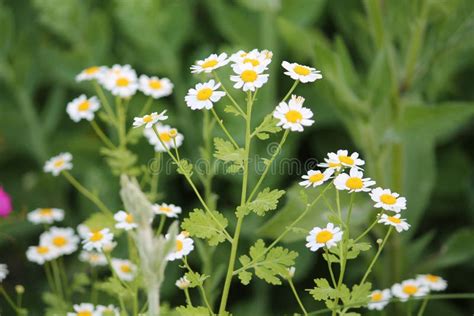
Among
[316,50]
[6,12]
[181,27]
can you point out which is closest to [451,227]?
[316,50]

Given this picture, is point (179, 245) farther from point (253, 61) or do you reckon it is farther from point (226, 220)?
point (253, 61)

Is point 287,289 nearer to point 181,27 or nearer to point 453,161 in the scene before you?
point 453,161

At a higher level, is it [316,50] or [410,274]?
[316,50]

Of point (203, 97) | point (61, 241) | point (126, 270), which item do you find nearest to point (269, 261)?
point (203, 97)

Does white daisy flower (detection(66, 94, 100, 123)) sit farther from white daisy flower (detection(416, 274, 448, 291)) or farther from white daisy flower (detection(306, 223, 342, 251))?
white daisy flower (detection(416, 274, 448, 291))

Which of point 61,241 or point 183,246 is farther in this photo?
point 61,241

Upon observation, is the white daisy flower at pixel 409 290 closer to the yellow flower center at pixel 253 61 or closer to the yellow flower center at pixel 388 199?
the yellow flower center at pixel 388 199

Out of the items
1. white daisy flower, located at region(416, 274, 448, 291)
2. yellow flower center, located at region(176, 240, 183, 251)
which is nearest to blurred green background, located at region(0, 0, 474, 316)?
white daisy flower, located at region(416, 274, 448, 291)
